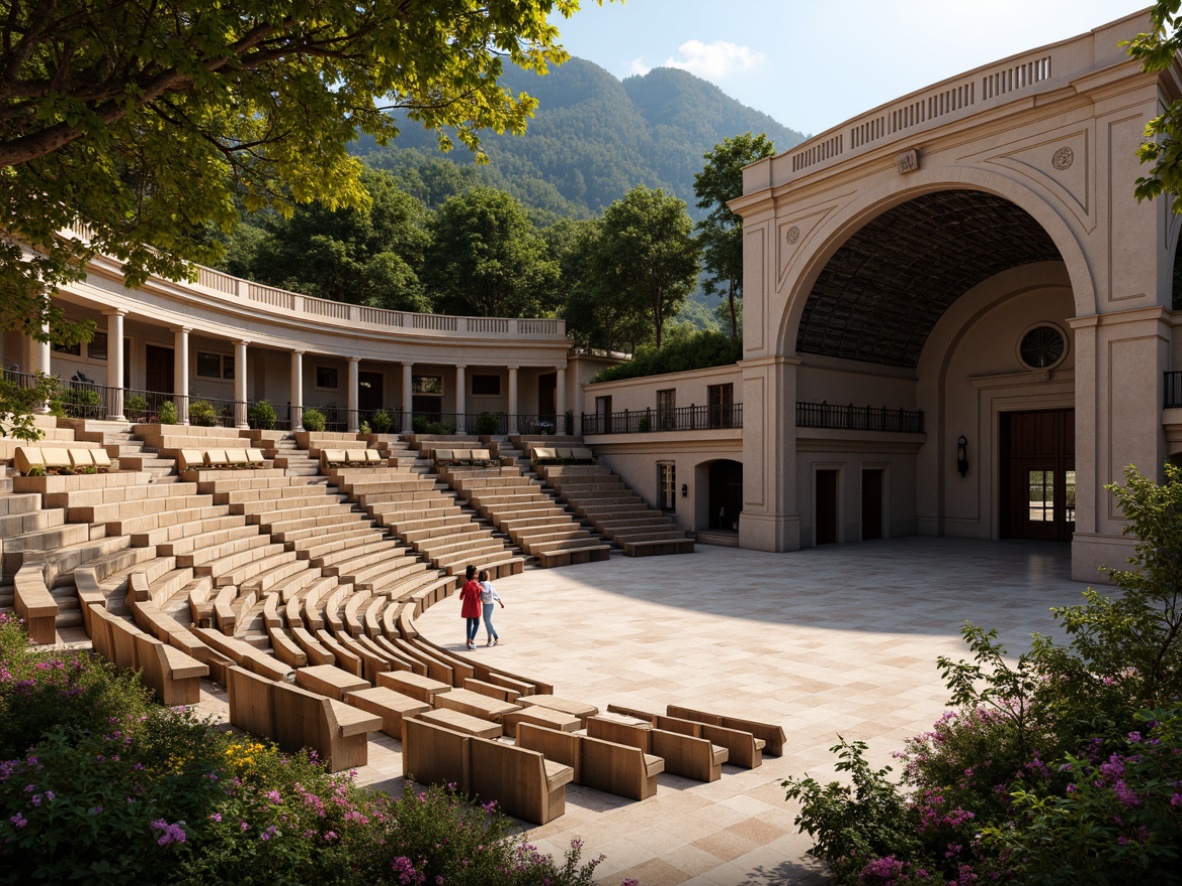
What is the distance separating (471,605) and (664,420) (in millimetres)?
18998

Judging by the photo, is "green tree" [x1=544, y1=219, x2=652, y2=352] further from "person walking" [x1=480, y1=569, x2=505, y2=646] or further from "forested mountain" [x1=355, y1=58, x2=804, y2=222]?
"forested mountain" [x1=355, y1=58, x2=804, y2=222]

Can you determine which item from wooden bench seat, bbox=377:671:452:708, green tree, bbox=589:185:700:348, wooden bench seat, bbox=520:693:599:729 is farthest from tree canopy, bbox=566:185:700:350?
wooden bench seat, bbox=520:693:599:729

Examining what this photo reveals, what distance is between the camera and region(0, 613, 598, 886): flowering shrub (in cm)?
375

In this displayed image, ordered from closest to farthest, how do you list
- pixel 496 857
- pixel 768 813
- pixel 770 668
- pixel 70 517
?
pixel 496 857
pixel 768 813
pixel 770 668
pixel 70 517

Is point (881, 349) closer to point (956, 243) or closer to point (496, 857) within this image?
point (956, 243)

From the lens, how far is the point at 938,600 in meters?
15.7

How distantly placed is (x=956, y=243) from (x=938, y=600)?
14.3m

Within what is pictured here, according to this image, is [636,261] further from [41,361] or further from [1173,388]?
[41,361]

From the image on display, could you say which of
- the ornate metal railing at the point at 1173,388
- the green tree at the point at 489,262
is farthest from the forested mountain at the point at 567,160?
the ornate metal railing at the point at 1173,388

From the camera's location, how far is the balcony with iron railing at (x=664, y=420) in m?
27.2

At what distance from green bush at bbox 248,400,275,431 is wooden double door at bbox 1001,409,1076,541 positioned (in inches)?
1063

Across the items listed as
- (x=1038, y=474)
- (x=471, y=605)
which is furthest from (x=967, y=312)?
(x=471, y=605)

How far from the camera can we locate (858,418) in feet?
90.0

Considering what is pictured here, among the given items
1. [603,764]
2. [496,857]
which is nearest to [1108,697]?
[603,764]
